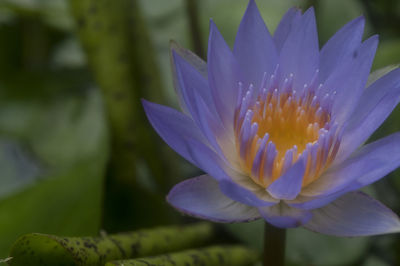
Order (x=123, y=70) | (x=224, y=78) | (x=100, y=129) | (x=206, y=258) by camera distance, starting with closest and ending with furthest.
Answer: (x=224, y=78), (x=206, y=258), (x=123, y=70), (x=100, y=129)

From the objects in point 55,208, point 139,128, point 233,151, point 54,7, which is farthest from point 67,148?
point 233,151

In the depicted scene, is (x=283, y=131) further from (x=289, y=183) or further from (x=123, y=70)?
(x=123, y=70)

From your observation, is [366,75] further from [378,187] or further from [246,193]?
[378,187]

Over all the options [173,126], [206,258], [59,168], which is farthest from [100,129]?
[173,126]

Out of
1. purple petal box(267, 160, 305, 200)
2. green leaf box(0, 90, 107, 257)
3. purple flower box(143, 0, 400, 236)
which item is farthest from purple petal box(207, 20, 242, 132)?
green leaf box(0, 90, 107, 257)

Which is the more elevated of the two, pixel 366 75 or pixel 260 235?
pixel 366 75

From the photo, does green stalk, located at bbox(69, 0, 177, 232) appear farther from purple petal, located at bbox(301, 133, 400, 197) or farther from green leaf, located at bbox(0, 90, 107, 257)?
purple petal, located at bbox(301, 133, 400, 197)
